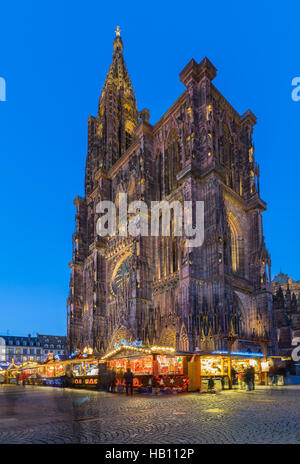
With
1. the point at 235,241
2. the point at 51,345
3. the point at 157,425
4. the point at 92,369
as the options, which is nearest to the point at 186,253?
the point at 235,241

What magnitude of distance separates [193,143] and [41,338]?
10043 cm

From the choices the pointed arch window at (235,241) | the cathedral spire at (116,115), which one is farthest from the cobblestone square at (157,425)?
the cathedral spire at (116,115)

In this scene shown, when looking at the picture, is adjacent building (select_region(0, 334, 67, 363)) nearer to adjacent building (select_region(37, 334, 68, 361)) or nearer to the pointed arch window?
adjacent building (select_region(37, 334, 68, 361))

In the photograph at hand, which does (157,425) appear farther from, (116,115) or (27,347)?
(27,347)

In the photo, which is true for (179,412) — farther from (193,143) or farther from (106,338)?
(106,338)

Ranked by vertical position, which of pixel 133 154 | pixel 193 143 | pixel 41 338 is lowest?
pixel 41 338

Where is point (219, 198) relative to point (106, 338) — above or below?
above

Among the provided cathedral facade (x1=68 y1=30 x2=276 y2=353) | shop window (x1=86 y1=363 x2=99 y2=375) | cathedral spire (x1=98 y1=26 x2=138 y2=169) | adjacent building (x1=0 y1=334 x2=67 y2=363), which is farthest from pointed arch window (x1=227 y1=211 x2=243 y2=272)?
adjacent building (x1=0 y1=334 x2=67 y2=363)

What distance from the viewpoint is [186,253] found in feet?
105

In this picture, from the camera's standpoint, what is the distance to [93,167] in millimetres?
57688

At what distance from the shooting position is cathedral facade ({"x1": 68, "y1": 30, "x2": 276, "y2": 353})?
31.1 meters

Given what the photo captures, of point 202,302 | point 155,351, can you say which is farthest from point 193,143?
point 155,351

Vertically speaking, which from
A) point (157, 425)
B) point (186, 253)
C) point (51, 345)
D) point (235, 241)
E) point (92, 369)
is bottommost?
point (51, 345)

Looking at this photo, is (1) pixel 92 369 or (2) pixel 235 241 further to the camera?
(2) pixel 235 241
